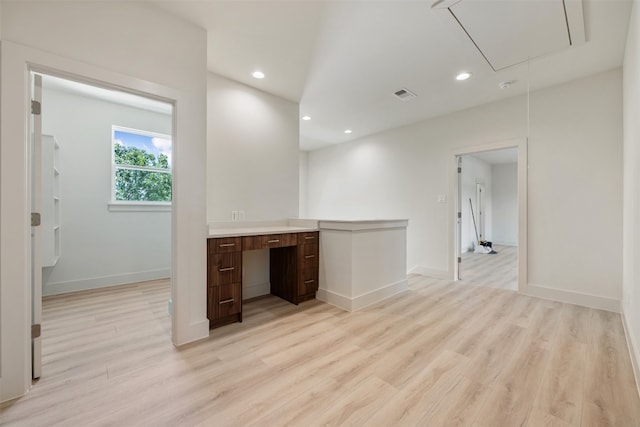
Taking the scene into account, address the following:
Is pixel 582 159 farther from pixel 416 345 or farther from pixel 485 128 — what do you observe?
pixel 416 345

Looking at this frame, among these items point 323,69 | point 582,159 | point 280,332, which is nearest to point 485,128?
point 582,159

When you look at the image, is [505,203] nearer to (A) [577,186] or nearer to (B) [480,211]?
(B) [480,211]

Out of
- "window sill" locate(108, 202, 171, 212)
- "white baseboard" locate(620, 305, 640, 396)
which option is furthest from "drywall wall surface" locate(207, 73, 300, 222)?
"white baseboard" locate(620, 305, 640, 396)

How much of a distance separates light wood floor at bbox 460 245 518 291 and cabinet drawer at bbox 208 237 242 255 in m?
3.49

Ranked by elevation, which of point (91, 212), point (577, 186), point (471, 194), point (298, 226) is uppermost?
point (471, 194)

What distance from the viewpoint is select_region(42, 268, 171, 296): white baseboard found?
11.0ft

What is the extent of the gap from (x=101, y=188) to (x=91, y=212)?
0.37 metres

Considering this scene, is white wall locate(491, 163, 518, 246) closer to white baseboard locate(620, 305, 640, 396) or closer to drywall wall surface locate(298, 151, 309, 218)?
drywall wall surface locate(298, 151, 309, 218)

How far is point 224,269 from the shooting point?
2.43m

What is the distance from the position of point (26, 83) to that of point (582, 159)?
514 centimetres

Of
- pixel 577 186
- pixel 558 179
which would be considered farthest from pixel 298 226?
pixel 577 186

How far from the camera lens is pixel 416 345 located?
214 centimetres

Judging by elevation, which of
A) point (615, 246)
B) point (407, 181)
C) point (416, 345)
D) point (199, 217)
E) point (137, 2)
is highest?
point (137, 2)

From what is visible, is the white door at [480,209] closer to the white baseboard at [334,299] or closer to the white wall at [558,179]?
the white wall at [558,179]
